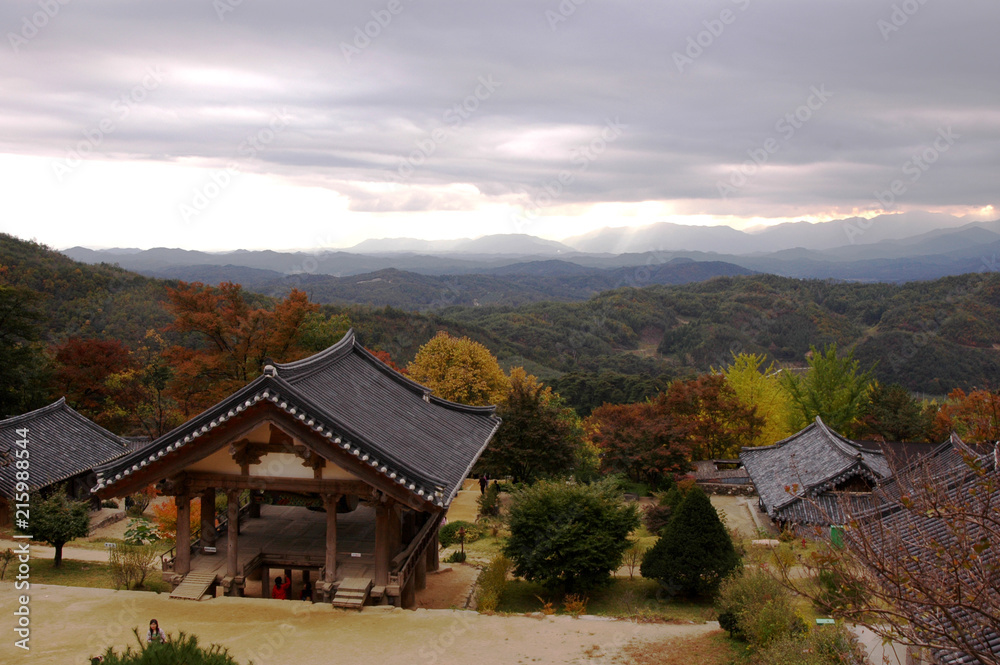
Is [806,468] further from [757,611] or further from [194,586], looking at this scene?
[194,586]

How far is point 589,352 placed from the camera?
138875 millimetres

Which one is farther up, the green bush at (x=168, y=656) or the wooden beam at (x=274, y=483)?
the wooden beam at (x=274, y=483)

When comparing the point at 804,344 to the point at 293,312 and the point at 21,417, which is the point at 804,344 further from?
the point at 21,417

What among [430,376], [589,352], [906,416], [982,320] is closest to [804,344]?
[982,320]

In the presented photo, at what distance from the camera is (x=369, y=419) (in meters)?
15.6

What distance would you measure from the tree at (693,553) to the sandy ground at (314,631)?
2208 mm

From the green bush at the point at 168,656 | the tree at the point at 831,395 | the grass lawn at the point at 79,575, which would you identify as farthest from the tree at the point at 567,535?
the tree at the point at 831,395

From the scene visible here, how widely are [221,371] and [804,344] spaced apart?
13370 centimetres

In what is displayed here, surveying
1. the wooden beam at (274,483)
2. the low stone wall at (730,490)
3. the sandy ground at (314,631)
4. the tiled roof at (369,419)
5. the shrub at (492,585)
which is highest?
the tiled roof at (369,419)

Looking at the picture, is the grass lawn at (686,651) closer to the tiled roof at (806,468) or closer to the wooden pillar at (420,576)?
the wooden pillar at (420,576)

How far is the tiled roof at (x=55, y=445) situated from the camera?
24.1 m

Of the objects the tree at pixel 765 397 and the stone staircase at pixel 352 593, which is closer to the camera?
the stone staircase at pixel 352 593

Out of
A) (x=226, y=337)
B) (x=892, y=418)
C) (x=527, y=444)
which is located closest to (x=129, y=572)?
(x=527, y=444)

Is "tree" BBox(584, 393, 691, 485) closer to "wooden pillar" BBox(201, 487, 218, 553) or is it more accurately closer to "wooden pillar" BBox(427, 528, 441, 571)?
"wooden pillar" BBox(427, 528, 441, 571)
